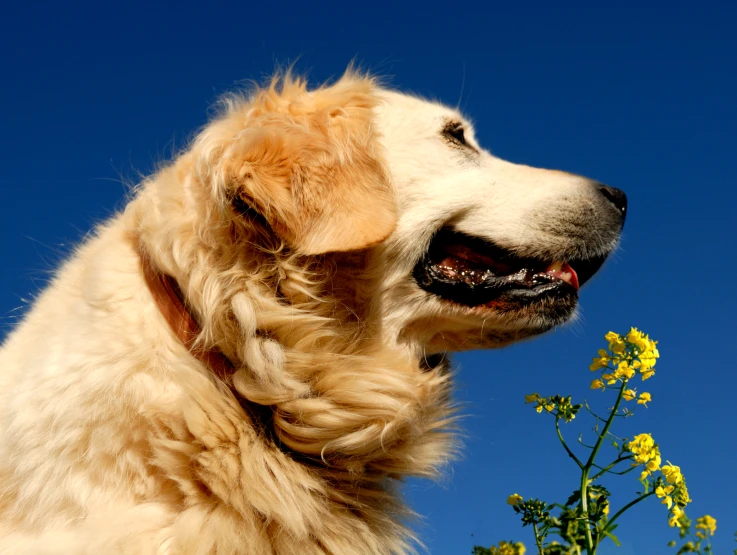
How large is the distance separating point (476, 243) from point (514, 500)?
3.69ft

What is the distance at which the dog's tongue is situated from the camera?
131 inches

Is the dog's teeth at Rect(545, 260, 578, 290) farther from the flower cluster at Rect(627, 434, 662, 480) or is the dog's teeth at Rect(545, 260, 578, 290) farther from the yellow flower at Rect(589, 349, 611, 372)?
the flower cluster at Rect(627, 434, 662, 480)

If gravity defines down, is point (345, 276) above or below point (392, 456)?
above

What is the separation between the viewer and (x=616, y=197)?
3.55m

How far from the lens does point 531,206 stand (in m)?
3.31

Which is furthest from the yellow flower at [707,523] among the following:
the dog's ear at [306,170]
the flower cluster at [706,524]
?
the dog's ear at [306,170]

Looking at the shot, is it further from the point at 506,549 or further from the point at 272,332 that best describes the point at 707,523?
the point at 272,332

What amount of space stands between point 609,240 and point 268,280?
1.67 metres

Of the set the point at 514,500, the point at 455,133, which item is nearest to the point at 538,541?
the point at 514,500

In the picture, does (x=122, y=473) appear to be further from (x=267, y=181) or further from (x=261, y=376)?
(x=267, y=181)

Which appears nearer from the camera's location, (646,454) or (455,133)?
(646,454)

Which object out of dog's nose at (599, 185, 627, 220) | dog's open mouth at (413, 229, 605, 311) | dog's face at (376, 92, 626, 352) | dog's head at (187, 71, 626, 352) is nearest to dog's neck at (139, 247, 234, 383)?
dog's head at (187, 71, 626, 352)

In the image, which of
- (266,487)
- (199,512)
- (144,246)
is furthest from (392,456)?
(144,246)

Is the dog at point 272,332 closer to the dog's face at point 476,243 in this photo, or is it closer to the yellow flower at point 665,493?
the dog's face at point 476,243
